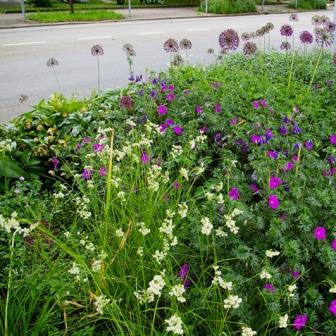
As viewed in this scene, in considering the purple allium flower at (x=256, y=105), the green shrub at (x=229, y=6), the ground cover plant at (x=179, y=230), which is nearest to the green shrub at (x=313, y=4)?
the green shrub at (x=229, y=6)

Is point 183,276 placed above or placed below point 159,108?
below

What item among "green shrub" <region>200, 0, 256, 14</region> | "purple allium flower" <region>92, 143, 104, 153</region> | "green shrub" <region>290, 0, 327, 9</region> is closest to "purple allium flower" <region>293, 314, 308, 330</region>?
"purple allium flower" <region>92, 143, 104, 153</region>

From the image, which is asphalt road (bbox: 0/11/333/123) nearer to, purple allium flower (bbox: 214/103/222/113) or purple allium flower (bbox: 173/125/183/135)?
purple allium flower (bbox: 214/103/222/113)

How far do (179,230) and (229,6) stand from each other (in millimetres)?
20097

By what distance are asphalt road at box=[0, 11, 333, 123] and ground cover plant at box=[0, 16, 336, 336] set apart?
3.08 metres

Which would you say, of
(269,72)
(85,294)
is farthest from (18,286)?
(269,72)

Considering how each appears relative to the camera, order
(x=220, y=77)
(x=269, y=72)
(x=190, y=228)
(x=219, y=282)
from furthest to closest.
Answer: (x=269, y=72) < (x=220, y=77) < (x=190, y=228) < (x=219, y=282)

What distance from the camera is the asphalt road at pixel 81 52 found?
24.9 ft

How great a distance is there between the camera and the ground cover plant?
80.1 inches

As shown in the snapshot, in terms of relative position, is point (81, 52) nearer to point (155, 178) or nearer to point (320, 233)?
point (155, 178)

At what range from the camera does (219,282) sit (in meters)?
1.78

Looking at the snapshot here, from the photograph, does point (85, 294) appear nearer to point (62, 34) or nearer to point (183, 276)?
point (183, 276)

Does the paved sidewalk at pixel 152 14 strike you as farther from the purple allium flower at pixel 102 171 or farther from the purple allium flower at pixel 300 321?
the purple allium flower at pixel 300 321

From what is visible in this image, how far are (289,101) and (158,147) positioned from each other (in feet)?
4.48
